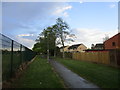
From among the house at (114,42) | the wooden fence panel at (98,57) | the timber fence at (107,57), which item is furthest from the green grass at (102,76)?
the house at (114,42)

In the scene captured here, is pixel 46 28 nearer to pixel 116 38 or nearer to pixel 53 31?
pixel 53 31

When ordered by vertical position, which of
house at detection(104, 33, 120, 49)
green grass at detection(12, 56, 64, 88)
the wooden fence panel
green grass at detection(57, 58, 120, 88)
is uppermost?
house at detection(104, 33, 120, 49)

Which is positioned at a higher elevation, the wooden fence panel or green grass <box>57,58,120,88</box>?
the wooden fence panel

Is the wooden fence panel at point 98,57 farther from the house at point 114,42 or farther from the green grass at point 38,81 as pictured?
the green grass at point 38,81

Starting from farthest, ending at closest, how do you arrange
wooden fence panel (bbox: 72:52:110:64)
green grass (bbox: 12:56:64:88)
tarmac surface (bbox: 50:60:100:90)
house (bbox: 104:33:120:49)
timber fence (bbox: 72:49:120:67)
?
house (bbox: 104:33:120:49) < wooden fence panel (bbox: 72:52:110:64) < timber fence (bbox: 72:49:120:67) < tarmac surface (bbox: 50:60:100:90) < green grass (bbox: 12:56:64:88)

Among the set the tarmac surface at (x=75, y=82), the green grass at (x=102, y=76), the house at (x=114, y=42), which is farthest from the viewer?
the house at (x=114, y=42)

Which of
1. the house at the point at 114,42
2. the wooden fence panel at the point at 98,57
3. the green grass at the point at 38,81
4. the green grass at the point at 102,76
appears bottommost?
the green grass at the point at 102,76

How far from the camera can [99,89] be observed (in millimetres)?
5340

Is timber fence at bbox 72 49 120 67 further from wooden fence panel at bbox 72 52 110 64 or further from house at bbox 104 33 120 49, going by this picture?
house at bbox 104 33 120 49

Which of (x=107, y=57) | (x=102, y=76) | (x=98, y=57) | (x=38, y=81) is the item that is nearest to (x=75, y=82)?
(x=38, y=81)

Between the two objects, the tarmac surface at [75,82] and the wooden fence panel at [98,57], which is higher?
the wooden fence panel at [98,57]

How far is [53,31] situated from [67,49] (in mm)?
52797

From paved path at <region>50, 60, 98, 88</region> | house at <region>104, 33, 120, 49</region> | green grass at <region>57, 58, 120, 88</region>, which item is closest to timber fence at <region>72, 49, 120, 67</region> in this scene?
green grass at <region>57, 58, 120, 88</region>

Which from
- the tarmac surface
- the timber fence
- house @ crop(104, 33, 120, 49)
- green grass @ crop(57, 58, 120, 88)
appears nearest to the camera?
the tarmac surface
